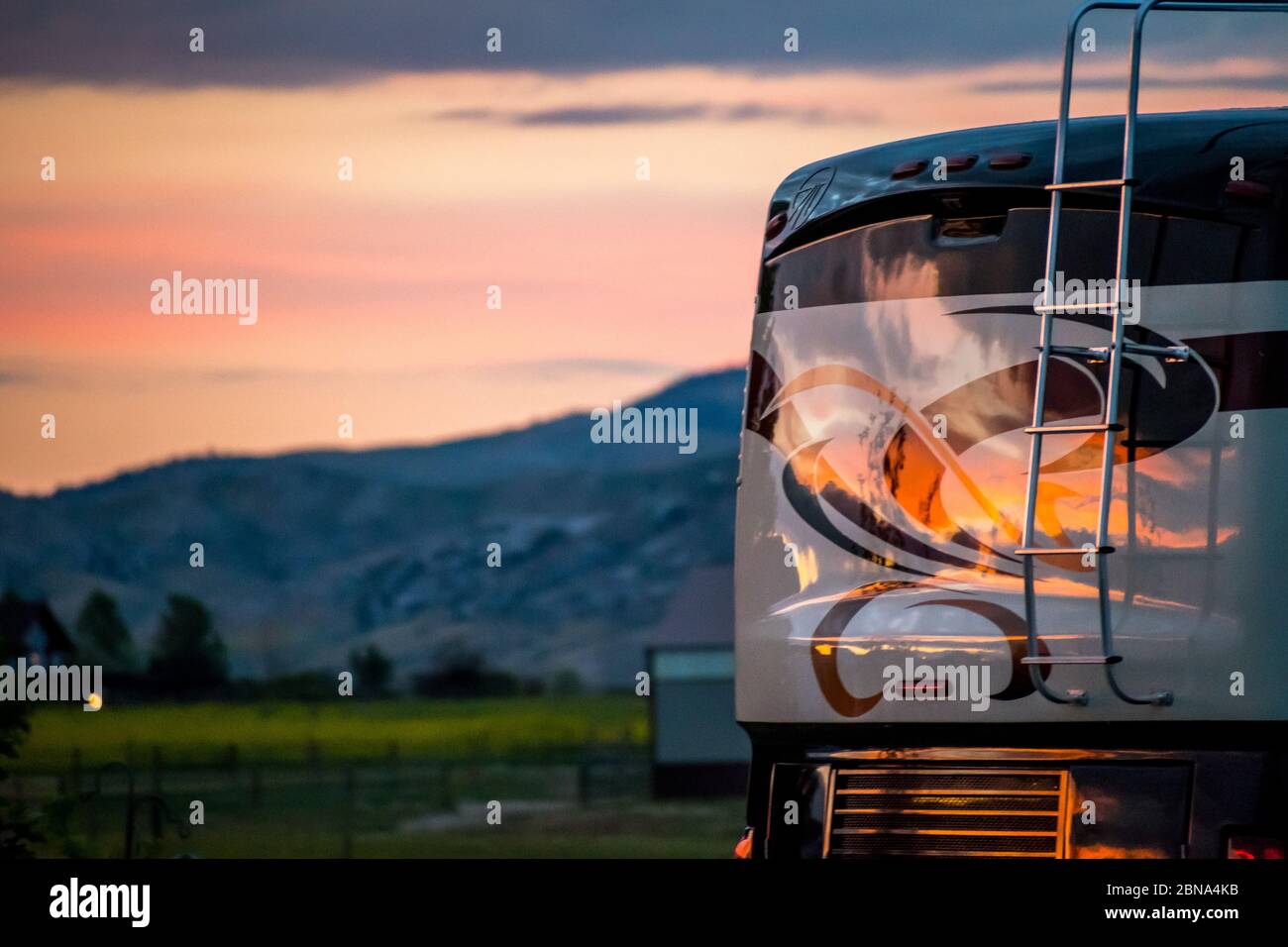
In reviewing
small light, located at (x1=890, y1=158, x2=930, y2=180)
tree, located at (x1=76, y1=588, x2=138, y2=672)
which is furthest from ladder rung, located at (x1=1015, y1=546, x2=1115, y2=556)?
tree, located at (x1=76, y1=588, x2=138, y2=672)

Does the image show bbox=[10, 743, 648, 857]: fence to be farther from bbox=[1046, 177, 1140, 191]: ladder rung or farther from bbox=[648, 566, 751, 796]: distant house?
bbox=[1046, 177, 1140, 191]: ladder rung

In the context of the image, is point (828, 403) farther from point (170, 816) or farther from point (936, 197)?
point (170, 816)

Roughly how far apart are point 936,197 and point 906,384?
0.77 m

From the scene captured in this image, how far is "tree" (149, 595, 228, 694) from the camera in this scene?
112250 mm

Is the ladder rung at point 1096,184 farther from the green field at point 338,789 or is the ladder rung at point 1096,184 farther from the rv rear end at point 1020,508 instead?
the green field at point 338,789

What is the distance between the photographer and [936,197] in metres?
7.58

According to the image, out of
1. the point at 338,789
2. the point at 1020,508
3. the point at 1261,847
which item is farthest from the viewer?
the point at 338,789

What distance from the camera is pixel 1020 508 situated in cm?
708

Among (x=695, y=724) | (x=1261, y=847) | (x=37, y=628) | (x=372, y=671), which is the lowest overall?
(x=372, y=671)

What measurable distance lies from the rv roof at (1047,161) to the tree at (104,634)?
340ft

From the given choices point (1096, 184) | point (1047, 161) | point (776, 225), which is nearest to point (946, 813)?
point (1096, 184)

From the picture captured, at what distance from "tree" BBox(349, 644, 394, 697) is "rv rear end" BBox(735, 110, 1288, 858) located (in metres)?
117

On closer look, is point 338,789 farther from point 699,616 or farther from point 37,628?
point 699,616

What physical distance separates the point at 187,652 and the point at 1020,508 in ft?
410
